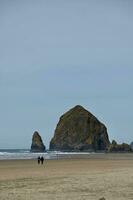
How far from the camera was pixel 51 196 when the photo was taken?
19.9 metres

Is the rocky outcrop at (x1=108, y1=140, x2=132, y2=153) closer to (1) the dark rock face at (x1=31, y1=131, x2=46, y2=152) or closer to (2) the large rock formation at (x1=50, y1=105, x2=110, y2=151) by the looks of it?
(2) the large rock formation at (x1=50, y1=105, x2=110, y2=151)

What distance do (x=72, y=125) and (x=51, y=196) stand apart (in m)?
165

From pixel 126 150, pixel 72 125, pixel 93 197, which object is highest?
pixel 72 125

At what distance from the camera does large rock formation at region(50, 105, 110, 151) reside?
7023 inches

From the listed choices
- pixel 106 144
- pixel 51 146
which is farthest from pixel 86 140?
pixel 51 146

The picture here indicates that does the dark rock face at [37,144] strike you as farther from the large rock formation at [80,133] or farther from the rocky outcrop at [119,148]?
the rocky outcrop at [119,148]

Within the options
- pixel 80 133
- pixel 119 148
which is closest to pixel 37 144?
pixel 80 133

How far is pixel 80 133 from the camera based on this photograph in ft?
606

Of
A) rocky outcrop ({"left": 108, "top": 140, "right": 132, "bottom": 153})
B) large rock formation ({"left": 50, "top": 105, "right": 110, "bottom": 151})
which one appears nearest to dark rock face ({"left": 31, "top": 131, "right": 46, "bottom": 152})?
large rock formation ({"left": 50, "top": 105, "right": 110, "bottom": 151})

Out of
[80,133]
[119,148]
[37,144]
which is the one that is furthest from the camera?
[37,144]

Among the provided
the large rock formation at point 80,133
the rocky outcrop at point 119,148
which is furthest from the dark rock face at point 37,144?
the rocky outcrop at point 119,148

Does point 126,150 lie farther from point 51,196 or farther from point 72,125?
point 51,196

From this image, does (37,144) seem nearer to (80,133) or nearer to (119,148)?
(80,133)

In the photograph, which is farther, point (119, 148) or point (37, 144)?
point (37, 144)
